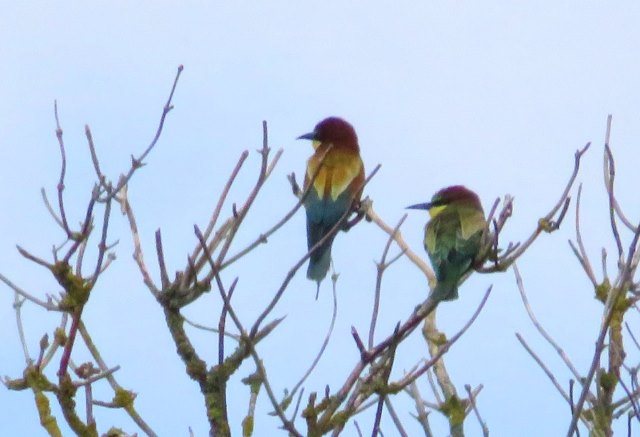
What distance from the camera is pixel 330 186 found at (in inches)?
234

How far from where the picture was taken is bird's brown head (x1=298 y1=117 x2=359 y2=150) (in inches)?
261

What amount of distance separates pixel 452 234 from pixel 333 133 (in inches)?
78.1

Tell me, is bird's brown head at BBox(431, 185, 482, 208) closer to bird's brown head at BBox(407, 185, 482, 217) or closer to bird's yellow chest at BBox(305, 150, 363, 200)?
bird's brown head at BBox(407, 185, 482, 217)

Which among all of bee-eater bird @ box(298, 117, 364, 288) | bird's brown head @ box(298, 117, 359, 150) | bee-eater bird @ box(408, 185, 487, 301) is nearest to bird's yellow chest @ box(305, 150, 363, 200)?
A: bee-eater bird @ box(298, 117, 364, 288)

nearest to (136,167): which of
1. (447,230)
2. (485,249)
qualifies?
(485,249)

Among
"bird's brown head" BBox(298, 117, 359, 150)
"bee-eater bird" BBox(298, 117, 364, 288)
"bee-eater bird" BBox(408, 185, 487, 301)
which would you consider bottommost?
"bee-eater bird" BBox(408, 185, 487, 301)

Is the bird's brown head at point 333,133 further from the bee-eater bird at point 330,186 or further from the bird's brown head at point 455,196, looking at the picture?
the bird's brown head at point 455,196

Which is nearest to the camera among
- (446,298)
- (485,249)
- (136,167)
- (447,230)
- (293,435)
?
(293,435)

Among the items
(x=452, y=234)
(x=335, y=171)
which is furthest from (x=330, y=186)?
(x=452, y=234)

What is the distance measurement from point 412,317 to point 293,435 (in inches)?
21.6

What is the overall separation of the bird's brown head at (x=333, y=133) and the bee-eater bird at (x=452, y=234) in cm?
101

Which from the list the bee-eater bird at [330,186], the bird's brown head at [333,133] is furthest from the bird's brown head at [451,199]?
the bird's brown head at [333,133]

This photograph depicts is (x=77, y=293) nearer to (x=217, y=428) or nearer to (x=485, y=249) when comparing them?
(x=217, y=428)

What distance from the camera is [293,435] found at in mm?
2594
